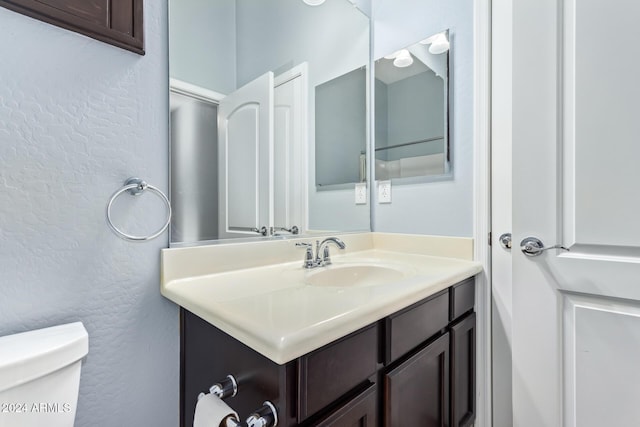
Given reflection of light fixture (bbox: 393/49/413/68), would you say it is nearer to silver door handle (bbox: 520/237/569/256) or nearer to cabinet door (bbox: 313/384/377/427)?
silver door handle (bbox: 520/237/569/256)

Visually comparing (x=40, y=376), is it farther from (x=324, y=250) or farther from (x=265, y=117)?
(x=265, y=117)

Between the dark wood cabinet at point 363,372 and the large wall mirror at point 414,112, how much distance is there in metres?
0.59

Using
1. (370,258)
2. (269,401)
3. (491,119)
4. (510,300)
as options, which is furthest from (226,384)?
(491,119)

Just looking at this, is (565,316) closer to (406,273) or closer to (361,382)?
(406,273)

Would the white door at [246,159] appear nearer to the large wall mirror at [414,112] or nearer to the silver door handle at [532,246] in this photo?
the large wall mirror at [414,112]

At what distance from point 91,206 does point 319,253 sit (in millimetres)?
798

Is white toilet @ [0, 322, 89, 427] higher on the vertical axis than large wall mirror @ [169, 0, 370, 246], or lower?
lower

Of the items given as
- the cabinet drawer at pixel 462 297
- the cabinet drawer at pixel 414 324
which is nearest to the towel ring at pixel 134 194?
the cabinet drawer at pixel 414 324

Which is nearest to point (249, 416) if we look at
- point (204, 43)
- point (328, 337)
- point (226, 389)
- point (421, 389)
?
point (226, 389)

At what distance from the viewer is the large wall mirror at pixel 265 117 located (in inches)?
37.6

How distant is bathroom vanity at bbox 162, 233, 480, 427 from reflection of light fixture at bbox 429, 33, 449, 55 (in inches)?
33.2

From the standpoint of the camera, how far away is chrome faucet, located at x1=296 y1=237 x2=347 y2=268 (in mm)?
1165

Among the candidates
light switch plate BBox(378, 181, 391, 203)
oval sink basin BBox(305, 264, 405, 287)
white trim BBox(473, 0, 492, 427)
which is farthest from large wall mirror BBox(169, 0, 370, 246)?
white trim BBox(473, 0, 492, 427)

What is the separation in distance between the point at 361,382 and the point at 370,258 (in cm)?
71
